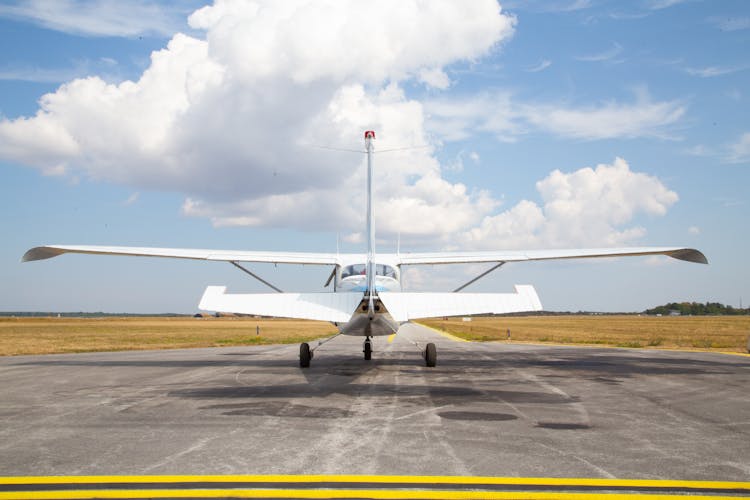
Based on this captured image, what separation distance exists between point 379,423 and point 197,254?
1305 centimetres

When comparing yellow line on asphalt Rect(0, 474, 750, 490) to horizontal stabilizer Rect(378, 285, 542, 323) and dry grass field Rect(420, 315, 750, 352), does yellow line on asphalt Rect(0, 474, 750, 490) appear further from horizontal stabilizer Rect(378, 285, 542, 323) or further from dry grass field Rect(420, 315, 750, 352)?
dry grass field Rect(420, 315, 750, 352)

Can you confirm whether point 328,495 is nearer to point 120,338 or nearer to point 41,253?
point 41,253

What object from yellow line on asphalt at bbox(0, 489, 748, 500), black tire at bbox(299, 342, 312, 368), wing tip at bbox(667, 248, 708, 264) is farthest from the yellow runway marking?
wing tip at bbox(667, 248, 708, 264)

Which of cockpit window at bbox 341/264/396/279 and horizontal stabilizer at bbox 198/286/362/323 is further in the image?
cockpit window at bbox 341/264/396/279

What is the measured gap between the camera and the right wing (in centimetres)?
1941

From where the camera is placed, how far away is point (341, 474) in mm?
5828

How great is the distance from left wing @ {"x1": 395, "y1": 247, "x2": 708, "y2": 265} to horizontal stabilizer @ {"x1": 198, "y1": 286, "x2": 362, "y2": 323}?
671 centimetres

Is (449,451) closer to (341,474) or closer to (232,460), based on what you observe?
(341,474)

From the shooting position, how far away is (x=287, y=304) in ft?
46.2

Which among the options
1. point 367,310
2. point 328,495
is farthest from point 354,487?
point 367,310

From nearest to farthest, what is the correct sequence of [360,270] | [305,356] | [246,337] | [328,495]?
[328,495]
[305,356]
[360,270]
[246,337]

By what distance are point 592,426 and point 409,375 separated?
7.62 metres

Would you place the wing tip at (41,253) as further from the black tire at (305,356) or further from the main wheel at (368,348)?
the main wheel at (368,348)

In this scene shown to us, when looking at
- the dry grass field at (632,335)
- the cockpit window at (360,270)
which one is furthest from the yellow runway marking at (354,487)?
the dry grass field at (632,335)
